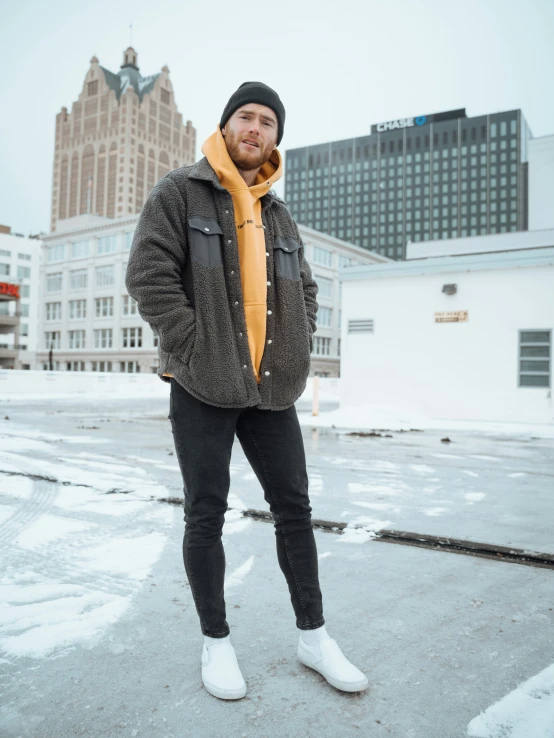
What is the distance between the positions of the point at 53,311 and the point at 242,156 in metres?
75.5

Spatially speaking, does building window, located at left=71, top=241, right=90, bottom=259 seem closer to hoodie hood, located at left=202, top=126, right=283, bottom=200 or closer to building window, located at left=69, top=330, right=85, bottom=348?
building window, located at left=69, top=330, right=85, bottom=348

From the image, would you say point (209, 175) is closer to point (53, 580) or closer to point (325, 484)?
point (53, 580)

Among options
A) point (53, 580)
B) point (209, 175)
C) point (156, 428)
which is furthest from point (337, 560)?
point (156, 428)

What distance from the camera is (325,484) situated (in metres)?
5.48

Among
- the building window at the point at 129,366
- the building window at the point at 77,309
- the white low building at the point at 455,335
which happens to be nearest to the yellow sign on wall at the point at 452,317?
the white low building at the point at 455,335

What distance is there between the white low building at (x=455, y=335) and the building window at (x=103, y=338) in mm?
53015

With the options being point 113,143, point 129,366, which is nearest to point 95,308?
point 129,366

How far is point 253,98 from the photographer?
2.20 m

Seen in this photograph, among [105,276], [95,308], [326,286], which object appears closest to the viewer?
[105,276]

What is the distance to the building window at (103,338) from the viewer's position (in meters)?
66.0

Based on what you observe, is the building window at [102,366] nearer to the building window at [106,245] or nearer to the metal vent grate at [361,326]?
the building window at [106,245]

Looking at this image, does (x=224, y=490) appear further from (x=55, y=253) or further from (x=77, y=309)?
(x=55, y=253)

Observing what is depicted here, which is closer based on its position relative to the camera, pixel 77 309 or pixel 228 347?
pixel 228 347

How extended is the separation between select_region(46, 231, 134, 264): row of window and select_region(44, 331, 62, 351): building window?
351 inches
